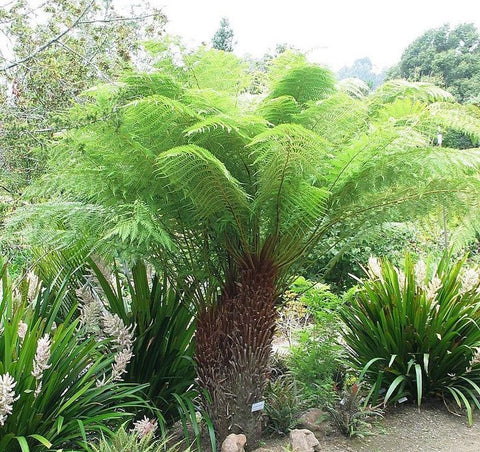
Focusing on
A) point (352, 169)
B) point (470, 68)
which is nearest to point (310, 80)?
point (352, 169)

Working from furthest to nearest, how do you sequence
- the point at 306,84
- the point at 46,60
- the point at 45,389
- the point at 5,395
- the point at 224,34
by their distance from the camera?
the point at 224,34 < the point at 46,60 < the point at 306,84 < the point at 45,389 < the point at 5,395

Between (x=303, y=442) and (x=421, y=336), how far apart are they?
1284 mm

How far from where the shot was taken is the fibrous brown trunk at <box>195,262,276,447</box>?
2791mm

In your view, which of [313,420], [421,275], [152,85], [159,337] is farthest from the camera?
[421,275]

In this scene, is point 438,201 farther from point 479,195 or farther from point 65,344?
point 65,344

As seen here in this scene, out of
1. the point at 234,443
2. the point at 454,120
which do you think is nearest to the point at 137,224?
the point at 234,443

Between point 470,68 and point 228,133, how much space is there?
24390 mm

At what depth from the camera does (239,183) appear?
2.47 metres

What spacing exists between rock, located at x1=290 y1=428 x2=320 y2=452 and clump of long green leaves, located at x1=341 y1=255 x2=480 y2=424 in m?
0.83

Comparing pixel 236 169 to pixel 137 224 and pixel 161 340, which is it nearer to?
pixel 137 224

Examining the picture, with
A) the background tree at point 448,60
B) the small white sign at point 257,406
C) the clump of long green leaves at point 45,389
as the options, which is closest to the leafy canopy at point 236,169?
the clump of long green leaves at point 45,389

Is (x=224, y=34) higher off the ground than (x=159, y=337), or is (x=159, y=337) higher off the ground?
(x=224, y=34)

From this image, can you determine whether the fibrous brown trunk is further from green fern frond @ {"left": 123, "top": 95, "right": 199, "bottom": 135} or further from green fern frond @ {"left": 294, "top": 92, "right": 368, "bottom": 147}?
green fern frond @ {"left": 123, "top": 95, "right": 199, "bottom": 135}

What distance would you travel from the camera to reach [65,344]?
240 cm
